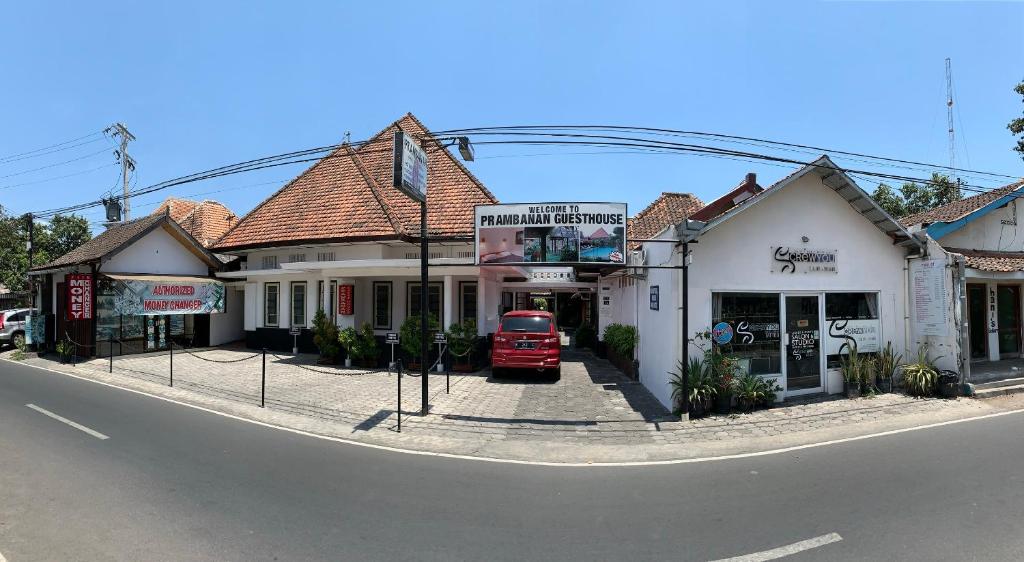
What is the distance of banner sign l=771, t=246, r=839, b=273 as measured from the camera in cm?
941

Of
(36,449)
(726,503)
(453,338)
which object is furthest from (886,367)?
(36,449)

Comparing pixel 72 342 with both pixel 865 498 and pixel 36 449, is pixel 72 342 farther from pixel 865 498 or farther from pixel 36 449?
pixel 865 498

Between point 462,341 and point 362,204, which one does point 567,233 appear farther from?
point 362,204

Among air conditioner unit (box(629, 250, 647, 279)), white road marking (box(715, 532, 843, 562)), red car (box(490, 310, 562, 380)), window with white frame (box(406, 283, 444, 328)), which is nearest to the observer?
white road marking (box(715, 532, 843, 562))

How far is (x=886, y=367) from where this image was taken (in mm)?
9789

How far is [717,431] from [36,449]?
10.2 meters

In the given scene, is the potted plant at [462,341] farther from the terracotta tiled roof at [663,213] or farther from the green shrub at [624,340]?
the terracotta tiled roof at [663,213]

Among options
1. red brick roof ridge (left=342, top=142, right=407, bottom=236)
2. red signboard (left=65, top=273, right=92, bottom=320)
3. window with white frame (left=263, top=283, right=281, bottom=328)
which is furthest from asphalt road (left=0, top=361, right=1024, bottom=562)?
window with white frame (left=263, top=283, right=281, bottom=328)

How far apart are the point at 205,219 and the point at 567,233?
23.1 metres

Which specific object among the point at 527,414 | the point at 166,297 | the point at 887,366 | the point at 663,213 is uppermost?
the point at 663,213

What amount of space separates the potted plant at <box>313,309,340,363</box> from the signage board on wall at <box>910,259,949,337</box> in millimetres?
15599

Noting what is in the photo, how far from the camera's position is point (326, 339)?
1457 centimetres

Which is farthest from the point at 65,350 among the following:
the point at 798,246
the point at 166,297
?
the point at 798,246

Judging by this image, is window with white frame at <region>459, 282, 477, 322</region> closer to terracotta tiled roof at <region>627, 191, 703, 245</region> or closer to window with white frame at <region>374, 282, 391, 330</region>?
window with white frame at <region>374, 282, 391, 330</region>
